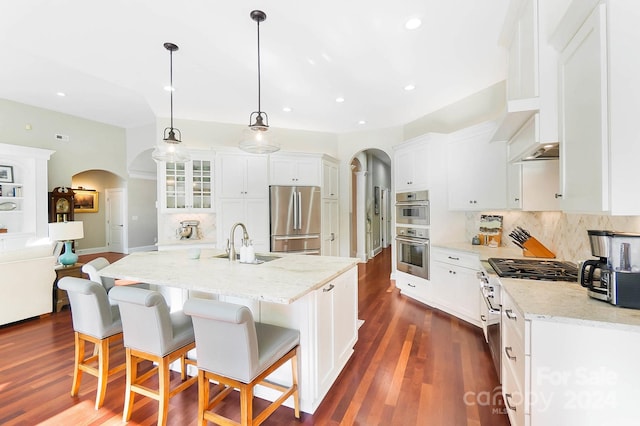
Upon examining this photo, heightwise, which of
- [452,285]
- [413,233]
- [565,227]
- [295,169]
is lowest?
[452,285]

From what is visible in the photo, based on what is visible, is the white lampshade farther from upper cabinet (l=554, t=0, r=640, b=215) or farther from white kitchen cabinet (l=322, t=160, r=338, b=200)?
upper cabinet (l=554, t=0, r=640, b=215)

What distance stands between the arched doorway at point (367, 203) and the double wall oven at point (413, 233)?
1.86 meters

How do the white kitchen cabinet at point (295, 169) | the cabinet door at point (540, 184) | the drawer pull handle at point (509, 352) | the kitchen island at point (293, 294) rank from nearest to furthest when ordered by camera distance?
the drawer pull handle at point (509, 352), the kitchen island at point (293, 294), the cabinet door at point (540, 184), the white kitchen cabinet at point (295, 169)

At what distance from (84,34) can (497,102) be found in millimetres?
4573

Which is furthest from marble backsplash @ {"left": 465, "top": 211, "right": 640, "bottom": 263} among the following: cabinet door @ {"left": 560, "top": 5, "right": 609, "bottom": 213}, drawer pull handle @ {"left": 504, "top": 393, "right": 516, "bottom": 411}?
drawer pull handle @ {"left": 504, "top": 393, "right": 516, "bottom": 411}

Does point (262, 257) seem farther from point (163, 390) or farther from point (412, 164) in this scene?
point (412, 164)

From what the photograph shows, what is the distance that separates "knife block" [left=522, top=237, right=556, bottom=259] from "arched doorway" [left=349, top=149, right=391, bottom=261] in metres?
3.64

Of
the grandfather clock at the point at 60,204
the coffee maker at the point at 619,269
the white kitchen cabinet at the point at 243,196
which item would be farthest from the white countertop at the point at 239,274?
the grandfather clock at the point at 60,204

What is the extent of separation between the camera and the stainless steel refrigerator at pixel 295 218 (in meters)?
4.87

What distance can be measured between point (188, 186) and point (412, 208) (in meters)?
3.62

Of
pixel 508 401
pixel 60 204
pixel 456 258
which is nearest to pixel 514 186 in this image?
pixel 456 258

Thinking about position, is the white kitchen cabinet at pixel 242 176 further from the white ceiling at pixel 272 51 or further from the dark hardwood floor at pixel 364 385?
the dark hardwood floor at pixel 364 385

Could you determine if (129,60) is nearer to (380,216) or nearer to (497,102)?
(497,102)

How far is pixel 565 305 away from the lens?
4.57 ft
